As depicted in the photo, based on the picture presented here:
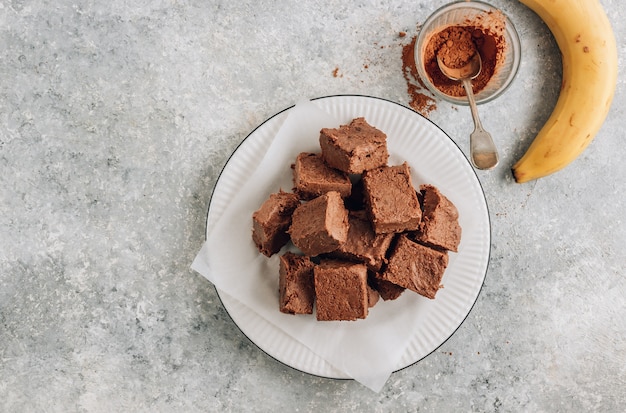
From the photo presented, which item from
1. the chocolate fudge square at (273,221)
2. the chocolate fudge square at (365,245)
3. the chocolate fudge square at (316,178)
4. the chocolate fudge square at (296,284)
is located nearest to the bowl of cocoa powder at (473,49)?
the chocolate fudge square at (316,178)

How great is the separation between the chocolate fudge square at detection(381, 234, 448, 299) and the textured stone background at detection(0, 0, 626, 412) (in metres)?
0.64

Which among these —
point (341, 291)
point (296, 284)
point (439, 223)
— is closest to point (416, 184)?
point (439, 223)

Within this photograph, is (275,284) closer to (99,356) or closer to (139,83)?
(99,356)

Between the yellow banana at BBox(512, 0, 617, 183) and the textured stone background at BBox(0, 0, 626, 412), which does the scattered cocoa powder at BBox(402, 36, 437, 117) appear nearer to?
the textured stone background at BBox(0, 0, 626, 412)

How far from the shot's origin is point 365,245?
2.54 metres

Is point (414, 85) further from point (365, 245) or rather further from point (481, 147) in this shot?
point (365, 245)

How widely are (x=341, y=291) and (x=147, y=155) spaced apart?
1277 mm

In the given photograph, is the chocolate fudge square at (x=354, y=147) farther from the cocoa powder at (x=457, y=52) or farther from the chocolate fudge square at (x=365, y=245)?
the cocoa powder at (x=457, y=52)

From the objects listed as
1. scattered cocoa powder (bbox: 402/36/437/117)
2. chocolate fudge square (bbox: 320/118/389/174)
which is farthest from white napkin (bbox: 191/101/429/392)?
scattered cocoa powder (bbox: 402/36/437/117)

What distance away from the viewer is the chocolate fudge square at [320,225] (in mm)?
2359

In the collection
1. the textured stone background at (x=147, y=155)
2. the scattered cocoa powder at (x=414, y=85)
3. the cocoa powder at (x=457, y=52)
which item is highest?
the cocoa powder at (x=457, y=52)

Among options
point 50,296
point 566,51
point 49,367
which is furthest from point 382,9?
point 49,367

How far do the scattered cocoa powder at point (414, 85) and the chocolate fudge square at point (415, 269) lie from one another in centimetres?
80

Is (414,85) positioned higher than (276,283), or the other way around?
(414,85)
